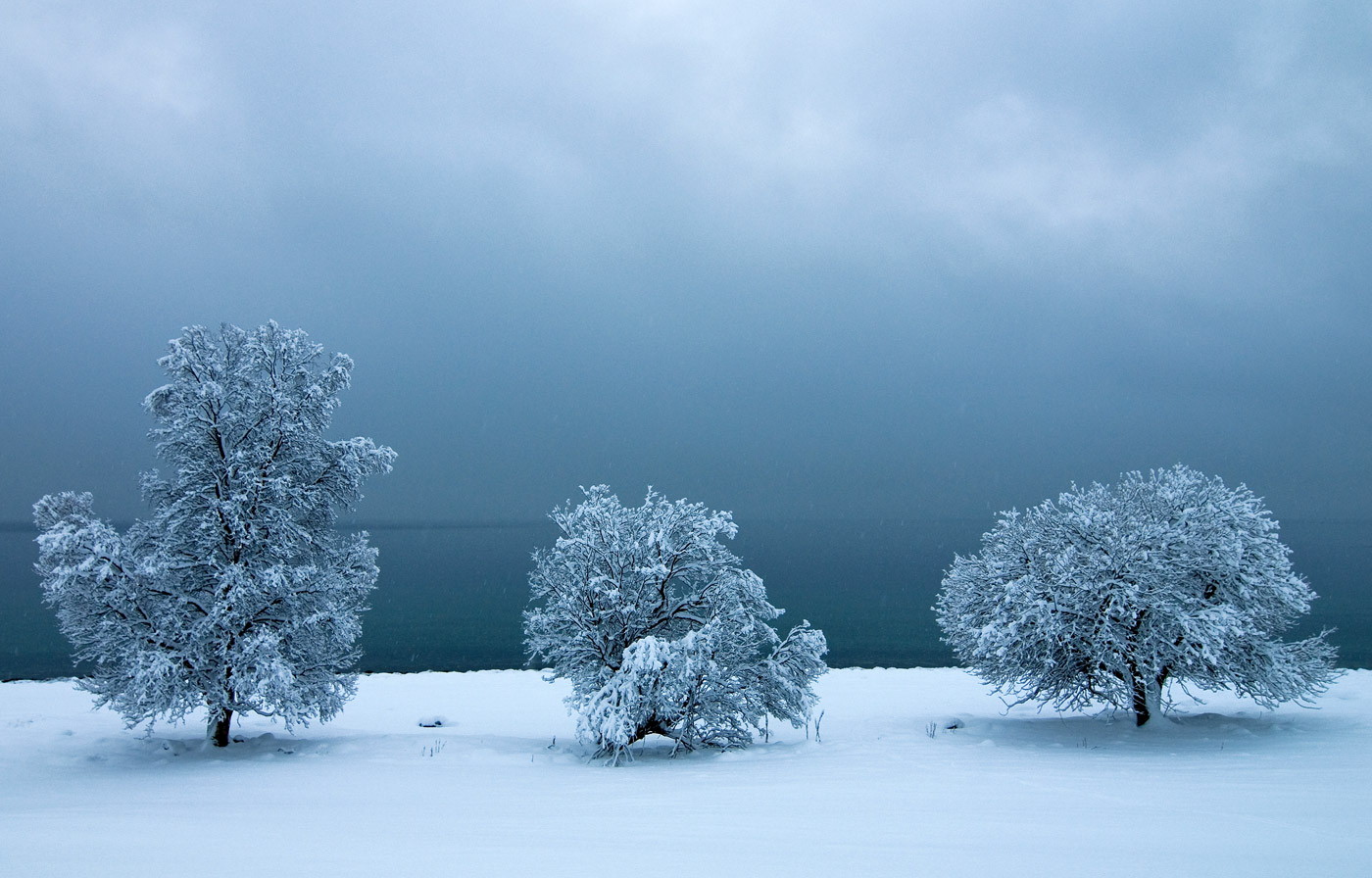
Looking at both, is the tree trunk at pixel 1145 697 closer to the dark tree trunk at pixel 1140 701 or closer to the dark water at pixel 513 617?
the dark tree trunk at pixel 1140 701

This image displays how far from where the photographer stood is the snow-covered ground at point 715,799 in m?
6.89

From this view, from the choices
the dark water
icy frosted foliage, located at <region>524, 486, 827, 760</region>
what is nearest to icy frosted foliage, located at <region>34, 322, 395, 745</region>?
icy frosted foliage, located at <region>524, 486, 827, 760</region>

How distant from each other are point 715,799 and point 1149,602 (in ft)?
30.6

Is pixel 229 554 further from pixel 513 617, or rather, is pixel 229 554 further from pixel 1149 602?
pixel 513 617

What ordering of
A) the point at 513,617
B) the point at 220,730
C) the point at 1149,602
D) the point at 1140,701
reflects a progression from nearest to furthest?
the point at 1149,602
the point at 220,730
the point at 1140,701
the point at 513,617

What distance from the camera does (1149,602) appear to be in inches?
575

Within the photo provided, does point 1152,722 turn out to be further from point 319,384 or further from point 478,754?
point 319,384

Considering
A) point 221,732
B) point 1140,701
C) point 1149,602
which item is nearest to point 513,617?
point 221,732

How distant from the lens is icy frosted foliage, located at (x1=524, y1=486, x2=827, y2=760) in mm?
14859

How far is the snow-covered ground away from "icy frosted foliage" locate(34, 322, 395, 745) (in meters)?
1.41

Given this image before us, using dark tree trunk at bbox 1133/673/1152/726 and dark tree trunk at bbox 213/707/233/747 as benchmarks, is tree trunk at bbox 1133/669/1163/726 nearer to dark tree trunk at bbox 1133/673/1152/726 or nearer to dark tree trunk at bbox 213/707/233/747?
dark tree trunk at bbox 1133/673/1152/726

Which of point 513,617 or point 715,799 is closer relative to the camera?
point 715,799

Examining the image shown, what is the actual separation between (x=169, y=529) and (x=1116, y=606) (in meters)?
17.1

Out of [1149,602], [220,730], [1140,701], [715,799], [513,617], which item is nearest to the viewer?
[715,799]
